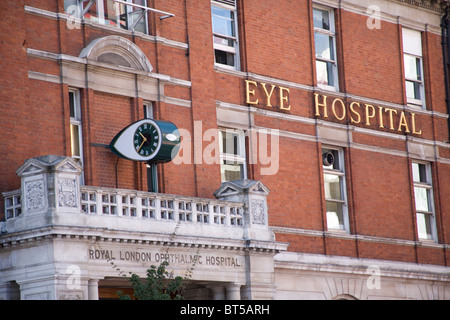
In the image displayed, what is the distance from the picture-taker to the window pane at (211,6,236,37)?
28.3 metres

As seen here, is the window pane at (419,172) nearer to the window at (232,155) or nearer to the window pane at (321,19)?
the window pane at (321,19)

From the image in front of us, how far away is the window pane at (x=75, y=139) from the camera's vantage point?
2425 cm

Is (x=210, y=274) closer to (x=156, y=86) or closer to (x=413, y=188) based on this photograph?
(x=156, y=86)

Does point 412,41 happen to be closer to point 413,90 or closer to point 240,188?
point 413,90

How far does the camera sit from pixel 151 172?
2534cm

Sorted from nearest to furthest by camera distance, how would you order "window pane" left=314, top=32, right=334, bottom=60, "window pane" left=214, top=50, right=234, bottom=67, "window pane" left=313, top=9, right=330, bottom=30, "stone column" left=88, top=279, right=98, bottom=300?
"stone column" left=88, top=279, right=98, bottom=300 → "window pane" left=214, top=50, right=234, bottom=67 → "window pane" left=314, top=32, right=334, bottom=60 → "window pane" left=313, top=9, right=330, bottom=30

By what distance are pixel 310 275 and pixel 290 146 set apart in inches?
135

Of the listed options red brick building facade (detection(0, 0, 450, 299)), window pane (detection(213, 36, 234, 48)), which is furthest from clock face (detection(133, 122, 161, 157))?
window pane (detection(213, 36, 234, 48))

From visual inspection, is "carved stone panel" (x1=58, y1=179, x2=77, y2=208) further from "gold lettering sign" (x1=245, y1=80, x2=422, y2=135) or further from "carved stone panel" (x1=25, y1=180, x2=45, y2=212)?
"gold lettering sign" (x1=245, y1=80, x2=422, y2=135)

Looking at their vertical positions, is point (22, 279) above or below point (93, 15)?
below

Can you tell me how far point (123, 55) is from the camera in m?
25.4

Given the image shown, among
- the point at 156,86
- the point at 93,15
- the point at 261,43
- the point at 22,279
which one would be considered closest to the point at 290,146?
the point at 261,43

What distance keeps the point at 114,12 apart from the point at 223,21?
3.75 m

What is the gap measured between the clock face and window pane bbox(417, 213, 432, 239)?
458 inches
